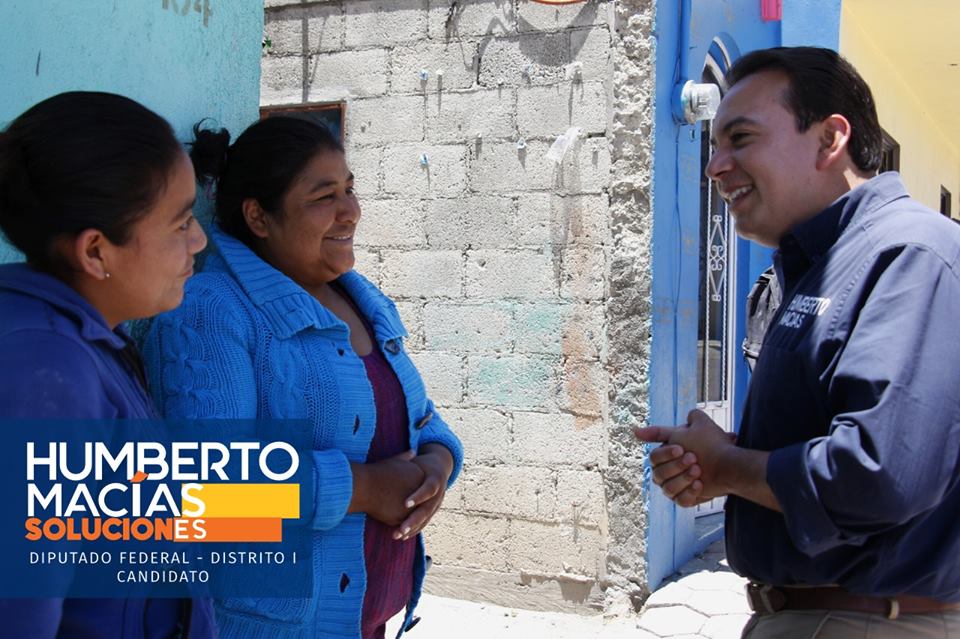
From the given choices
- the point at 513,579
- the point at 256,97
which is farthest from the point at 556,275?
the point at 256,97

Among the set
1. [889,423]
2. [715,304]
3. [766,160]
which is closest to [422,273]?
[715,304]

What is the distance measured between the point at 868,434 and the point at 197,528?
1249 millimetres

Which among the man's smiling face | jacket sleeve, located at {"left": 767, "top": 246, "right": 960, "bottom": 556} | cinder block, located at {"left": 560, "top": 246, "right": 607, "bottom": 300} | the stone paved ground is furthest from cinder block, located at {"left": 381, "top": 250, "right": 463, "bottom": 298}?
jacket sleeve, located at {"left": 767, "top": 246, "right": 960, "bottom": 556}

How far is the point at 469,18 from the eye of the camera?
5.19 metres

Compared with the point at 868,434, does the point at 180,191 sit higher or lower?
higher

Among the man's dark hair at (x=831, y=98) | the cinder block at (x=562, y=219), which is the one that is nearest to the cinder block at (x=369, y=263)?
the cinder block at (x=562, y=219)

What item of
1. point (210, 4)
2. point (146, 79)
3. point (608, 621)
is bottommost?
point (608, 621)

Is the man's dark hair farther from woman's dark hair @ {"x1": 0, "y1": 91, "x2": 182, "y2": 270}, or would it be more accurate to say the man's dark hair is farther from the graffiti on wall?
the graffiti on wall

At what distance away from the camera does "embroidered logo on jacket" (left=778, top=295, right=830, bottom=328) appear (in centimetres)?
175

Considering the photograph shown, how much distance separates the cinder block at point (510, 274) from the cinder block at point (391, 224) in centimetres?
37

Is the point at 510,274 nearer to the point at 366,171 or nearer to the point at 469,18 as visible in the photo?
the point at 366,171

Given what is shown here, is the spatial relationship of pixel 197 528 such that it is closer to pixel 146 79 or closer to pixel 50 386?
pixel 50 386

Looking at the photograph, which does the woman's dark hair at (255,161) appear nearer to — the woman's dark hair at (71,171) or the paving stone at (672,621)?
the woman's dark hair at (71,171)

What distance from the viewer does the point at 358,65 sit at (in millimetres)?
5438
